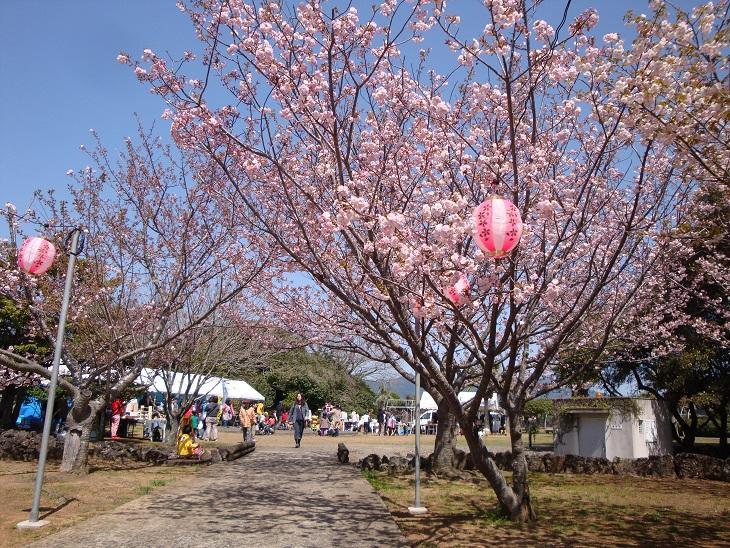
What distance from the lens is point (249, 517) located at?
6918 millimetres

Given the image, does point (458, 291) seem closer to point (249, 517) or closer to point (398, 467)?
point (249, 517)

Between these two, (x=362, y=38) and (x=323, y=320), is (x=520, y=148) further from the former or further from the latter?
(x=323, y=320)

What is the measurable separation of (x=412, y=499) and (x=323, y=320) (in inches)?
166

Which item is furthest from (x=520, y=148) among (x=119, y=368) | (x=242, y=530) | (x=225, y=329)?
(x=225, y=329)

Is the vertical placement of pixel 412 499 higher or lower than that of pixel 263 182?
lower

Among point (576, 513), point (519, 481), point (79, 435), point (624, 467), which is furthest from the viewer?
point (624, 467)

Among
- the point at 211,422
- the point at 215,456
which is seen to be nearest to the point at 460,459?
the point at 215,456

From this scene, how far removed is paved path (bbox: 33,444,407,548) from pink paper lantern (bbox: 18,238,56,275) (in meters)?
3.28

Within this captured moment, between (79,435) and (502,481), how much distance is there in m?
7.63

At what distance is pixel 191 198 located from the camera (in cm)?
1100

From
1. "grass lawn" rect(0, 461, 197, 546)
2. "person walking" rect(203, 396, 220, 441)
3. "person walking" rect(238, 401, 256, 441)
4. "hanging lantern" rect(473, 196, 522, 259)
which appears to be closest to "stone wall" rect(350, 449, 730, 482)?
"grass lawn" rect(0, 461, 197, 546)

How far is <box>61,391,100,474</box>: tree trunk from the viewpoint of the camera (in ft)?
32.6

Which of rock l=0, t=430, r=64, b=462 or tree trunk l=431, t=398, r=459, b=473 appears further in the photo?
Result: rock l=0, t=430, r=64, b=462

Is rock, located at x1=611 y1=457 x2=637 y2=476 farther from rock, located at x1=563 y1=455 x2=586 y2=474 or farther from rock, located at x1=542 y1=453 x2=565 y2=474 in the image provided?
rock, located at x1=542 y1=453 x2=565 y2=474
